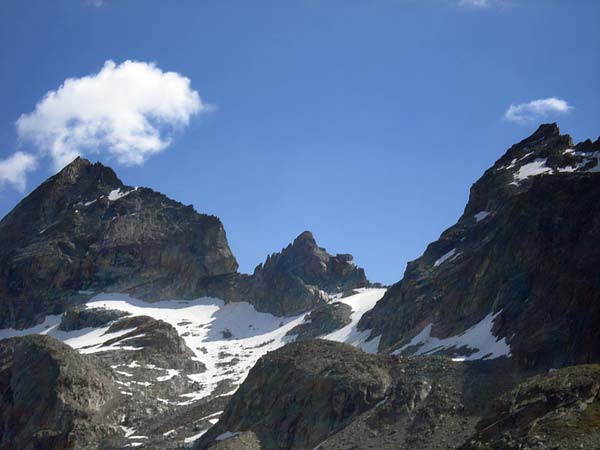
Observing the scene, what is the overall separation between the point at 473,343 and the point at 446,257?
28.1 m

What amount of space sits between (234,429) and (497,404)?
2379 cm

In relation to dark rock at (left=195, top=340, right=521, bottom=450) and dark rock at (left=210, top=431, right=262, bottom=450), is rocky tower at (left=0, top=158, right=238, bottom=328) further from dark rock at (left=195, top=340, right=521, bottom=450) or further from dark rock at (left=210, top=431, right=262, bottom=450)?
dark rock at (left=210, top=431, right=262, bottom=450)

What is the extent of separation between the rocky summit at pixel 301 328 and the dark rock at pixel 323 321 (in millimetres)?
378

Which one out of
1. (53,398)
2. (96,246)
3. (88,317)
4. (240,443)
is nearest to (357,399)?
(240,443)

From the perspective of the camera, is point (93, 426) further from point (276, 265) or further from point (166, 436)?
point (276, 265)

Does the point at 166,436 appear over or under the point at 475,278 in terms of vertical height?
under

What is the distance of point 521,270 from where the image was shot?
6225cm

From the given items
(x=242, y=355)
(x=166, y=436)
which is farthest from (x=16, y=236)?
(x=166, y=436)

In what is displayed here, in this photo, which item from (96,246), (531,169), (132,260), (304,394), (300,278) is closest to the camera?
(304,394)

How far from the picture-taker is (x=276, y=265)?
132 metres

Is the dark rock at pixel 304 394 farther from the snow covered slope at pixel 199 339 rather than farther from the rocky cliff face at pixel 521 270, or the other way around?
the rocky cliff face at pixel 521 270

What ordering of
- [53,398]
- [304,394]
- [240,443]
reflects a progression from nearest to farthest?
[240,443] < [304,394] < [53,398]

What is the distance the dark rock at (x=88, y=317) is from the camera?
114 meters

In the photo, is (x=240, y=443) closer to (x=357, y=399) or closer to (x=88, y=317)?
(x=357, y=399)
